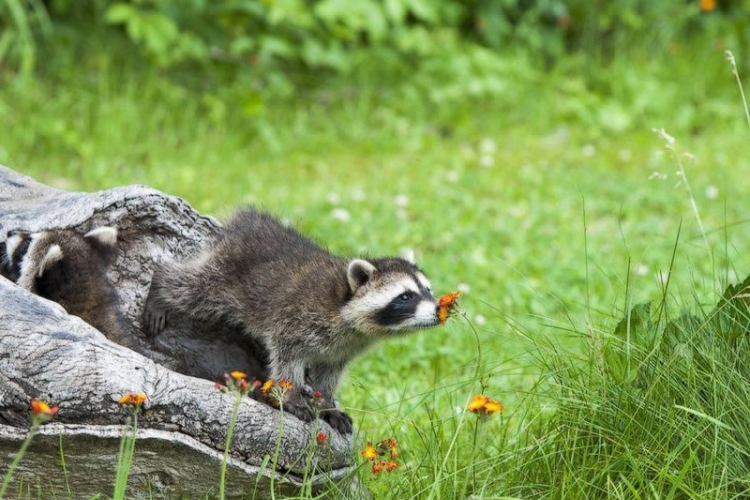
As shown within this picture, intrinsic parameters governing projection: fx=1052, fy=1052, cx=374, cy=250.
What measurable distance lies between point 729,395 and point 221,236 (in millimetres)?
2437

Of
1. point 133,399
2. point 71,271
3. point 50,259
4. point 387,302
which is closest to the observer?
point 133,399

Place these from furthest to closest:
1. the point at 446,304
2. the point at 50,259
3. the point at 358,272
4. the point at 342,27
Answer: the point at 342,27, the point at 358,272, the point at 50,259, the point at 446,304

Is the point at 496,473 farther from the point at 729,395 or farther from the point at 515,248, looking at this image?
the point at 515,248

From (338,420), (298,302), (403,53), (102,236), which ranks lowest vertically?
(338,420)

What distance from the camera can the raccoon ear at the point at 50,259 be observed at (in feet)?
14.7

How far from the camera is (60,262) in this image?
15.0ft

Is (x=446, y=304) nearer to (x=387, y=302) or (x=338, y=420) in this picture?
(x=387, y=302)

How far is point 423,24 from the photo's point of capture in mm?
12656

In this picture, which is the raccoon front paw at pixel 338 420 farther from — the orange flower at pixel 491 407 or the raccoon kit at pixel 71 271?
the orange flower at pixel 491 407

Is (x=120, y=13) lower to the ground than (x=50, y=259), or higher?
higher

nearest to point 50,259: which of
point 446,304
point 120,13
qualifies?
point 446,304

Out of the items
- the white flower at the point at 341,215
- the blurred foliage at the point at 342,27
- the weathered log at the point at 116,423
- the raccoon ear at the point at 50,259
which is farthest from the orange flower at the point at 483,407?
the blurred foliage at the point at 342,27

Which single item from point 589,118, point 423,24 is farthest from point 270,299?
point 423,24

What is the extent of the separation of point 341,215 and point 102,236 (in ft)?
13.5
